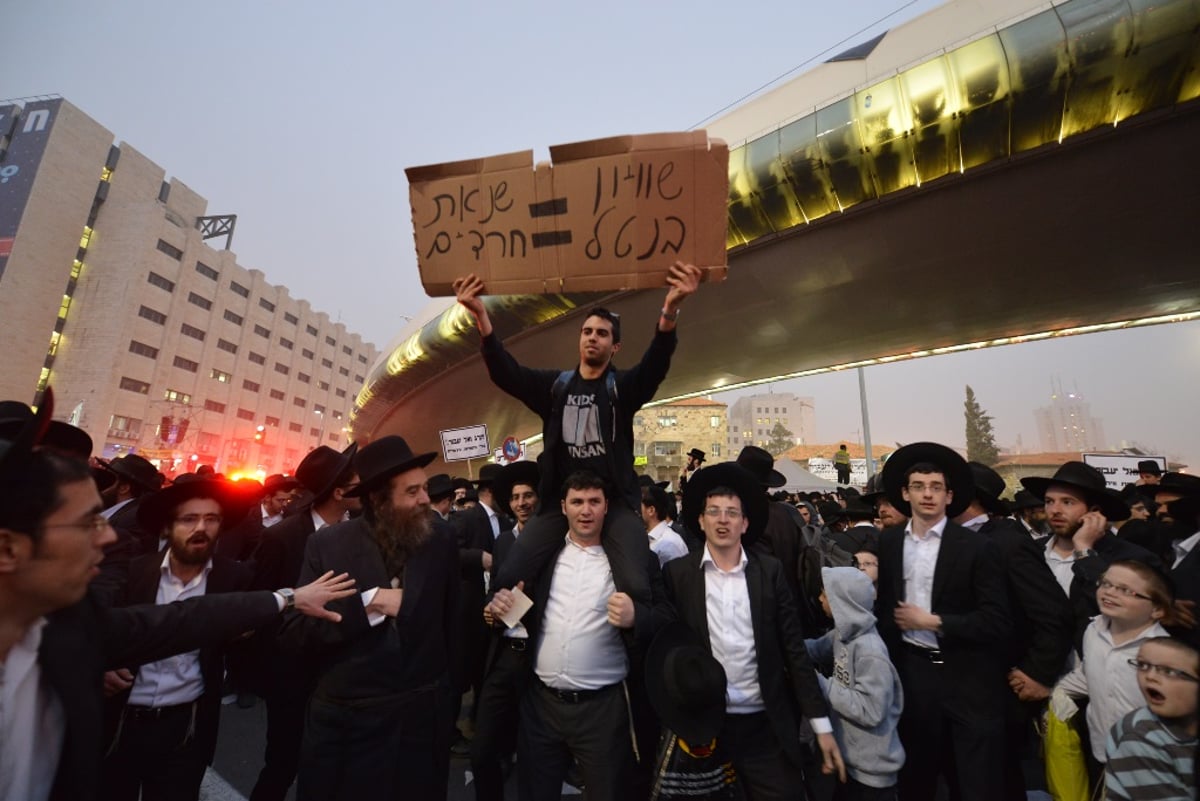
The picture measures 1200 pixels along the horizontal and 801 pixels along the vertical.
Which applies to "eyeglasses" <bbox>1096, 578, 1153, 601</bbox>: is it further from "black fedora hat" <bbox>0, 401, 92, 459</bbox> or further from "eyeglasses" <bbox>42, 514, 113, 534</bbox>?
"black fedora hat" <bbox>0, 401, 92, 459</bbox>

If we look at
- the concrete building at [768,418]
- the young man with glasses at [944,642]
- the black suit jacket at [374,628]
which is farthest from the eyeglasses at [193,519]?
the concrete building at [768,418]

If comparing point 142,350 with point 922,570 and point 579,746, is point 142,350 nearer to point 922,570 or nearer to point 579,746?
point 579,746

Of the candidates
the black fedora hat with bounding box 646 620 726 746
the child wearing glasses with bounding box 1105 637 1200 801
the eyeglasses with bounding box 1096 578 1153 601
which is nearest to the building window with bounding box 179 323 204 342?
the black fedora hat with bounding box 646 620 726 746

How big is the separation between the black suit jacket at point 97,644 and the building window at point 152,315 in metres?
63.5

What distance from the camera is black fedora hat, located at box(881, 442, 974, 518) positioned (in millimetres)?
3727

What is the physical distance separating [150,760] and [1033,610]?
198 inches

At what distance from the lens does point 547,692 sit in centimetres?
290

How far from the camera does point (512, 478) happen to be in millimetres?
5363

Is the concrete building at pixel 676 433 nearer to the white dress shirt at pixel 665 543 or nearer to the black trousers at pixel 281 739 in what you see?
the white dress shirt at pixel 665 543

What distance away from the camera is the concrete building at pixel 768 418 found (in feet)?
554

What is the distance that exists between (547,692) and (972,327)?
1454cm

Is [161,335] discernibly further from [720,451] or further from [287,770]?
[720,451]

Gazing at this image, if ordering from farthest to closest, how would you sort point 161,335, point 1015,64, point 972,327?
1. point 161,335
2. point 972,327
3. point 1015,64

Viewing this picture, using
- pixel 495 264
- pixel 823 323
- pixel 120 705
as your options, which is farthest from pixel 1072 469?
pixel 823 323
